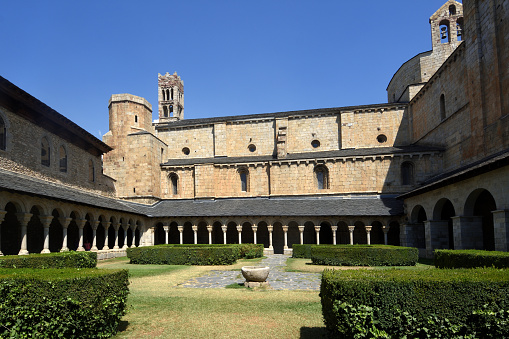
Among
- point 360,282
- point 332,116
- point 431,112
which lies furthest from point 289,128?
point 360,282

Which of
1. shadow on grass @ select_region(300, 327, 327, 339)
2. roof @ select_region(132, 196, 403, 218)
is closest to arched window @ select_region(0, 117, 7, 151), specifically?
roof @ select_region(132, 196, 403, 218)

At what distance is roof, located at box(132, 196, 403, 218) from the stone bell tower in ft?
42.4

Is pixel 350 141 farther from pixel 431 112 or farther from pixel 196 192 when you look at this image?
pixel 196 192

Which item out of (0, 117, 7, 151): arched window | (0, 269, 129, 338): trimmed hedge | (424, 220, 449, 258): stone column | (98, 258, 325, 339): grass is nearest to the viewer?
(0, 269, 129, 338): trimmed hedge

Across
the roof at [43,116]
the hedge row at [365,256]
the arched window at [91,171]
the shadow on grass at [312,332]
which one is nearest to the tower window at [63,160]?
the roof at [43,116]

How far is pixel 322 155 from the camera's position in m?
33.8

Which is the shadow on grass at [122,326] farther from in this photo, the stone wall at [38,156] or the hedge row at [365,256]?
the stone wall at [38,156]

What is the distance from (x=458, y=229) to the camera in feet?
60.0

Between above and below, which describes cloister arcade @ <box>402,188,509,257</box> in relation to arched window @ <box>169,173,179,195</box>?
below

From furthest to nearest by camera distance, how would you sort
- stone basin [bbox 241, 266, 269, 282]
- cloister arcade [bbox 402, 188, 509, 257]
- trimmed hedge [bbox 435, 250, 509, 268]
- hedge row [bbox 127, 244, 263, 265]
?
hedge row [bbox 127, 244, 263, 265], cloister arcade [bbox 402, 188, 509, 257], stone basin [bbox 241, 266, 269, 282], trimmed hedge [bbox 435, 250, 509, 268]

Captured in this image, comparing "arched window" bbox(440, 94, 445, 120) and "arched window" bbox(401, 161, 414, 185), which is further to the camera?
"arched window" bbox(401, 161, 414, 185)

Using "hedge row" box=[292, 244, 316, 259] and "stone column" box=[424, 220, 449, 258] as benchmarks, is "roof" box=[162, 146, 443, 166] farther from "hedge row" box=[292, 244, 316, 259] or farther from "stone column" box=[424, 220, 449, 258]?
"hedge row" box=[292, 244, 316, 259]

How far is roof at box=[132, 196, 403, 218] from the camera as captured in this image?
94.7 feet

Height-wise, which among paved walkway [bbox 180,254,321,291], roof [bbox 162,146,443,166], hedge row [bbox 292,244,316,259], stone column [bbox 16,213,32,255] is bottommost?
hedge row [bbox 292,244,316,259]
